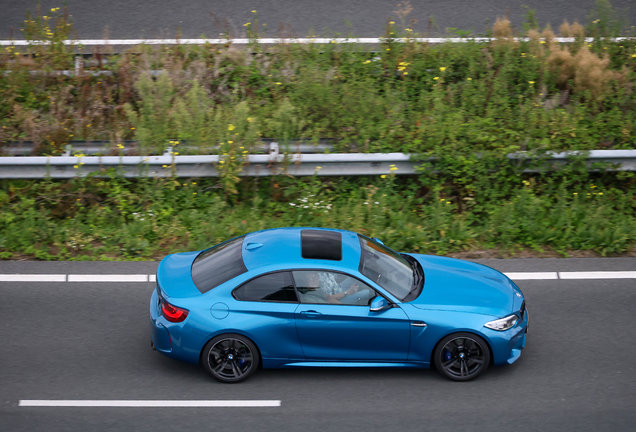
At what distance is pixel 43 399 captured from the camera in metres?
5.89

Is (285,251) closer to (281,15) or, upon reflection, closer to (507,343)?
(507,343)

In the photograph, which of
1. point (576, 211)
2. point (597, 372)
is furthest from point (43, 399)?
point (576, 211)

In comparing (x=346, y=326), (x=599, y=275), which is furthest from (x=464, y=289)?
(x=599, y=275)

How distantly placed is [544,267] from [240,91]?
245 inches

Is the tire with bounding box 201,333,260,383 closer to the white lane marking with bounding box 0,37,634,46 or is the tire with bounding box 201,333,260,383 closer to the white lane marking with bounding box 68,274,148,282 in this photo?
the white lane marking with bounding box 68,274,148,282

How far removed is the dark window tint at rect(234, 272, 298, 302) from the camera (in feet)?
20.0

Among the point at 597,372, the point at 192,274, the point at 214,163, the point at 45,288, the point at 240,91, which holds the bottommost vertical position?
the point at 597,372

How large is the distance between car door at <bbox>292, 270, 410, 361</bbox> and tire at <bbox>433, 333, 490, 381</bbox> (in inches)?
14.8

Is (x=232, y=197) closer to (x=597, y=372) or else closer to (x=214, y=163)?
(x=214, y=163)

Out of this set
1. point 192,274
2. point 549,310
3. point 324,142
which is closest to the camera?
point 192,274

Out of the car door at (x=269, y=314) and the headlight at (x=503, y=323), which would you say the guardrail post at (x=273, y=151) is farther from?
the headlight at (x=503, y=323)

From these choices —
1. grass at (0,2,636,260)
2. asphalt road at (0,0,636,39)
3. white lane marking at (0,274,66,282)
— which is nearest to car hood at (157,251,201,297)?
grass at (0,2,636,260)

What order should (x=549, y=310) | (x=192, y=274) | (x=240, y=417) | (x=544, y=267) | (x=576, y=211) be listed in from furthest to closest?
(x=576, y=211) < (x=544, y=267) < (x=549, y=310) < (x=192, y=274) < (x=240, y=417)

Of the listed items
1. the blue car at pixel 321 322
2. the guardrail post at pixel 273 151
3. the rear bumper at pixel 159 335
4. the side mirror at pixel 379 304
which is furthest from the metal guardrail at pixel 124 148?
the side mirror at pixel 379 304
